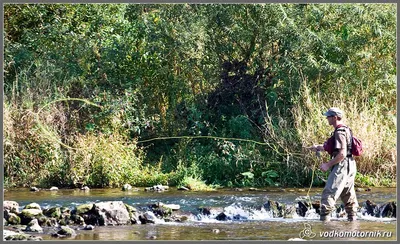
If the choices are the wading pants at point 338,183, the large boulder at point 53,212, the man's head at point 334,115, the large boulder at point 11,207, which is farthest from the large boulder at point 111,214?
the man's head at point 334,115

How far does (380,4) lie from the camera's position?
1797 centimetres

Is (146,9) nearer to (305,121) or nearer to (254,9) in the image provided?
(254,9)

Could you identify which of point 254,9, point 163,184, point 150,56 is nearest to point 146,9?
point 150,56

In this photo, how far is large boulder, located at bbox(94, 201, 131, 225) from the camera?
1203cm

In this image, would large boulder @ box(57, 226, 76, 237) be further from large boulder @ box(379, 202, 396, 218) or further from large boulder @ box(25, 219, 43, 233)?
large boulder @ box(379, 202, 396, 218)

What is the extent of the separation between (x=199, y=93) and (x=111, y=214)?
23.2 feet

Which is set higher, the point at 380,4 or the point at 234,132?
the point at 380,4

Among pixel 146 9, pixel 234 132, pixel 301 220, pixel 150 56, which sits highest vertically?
pixel 146 9

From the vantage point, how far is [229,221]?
41.1 ft

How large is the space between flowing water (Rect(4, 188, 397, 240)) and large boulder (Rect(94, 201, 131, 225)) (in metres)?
0.23

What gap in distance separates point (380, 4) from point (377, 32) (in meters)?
0.74

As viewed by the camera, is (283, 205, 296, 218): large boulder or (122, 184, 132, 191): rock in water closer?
(283, 205, 296, 218): large boulder

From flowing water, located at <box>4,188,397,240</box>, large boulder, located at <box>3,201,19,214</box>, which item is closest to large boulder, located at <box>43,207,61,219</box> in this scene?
large boulder, located at <box>3,201,19,214</box>

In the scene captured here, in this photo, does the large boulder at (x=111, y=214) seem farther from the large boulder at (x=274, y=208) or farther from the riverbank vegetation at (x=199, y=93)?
the riverbank vegetation at (x=199, y=93)
